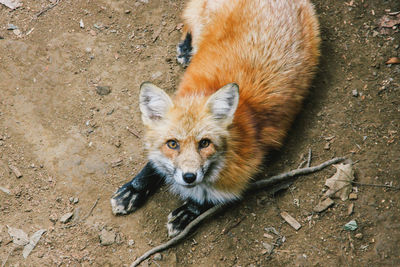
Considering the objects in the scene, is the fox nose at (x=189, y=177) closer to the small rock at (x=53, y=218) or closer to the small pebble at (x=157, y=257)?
the small pebble at (x=157, y=257)

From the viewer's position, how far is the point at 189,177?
3004 millimetres

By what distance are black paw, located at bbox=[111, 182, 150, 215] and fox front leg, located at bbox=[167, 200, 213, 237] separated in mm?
389

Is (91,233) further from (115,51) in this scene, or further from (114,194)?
(115,51)

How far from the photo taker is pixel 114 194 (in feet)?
12.8

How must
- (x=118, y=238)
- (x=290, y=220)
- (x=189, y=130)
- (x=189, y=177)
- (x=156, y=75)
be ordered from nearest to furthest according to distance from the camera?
(x=189, y=177)
(x=189, y=130)
(x=290, y=220)
(x=118, y=238)
(x=156, y=75)

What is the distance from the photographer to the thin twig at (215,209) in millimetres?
3532

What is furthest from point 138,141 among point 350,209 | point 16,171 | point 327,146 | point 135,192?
point 350,209

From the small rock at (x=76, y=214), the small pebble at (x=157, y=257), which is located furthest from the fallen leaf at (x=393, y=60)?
the small rock at (x=76, y=214)

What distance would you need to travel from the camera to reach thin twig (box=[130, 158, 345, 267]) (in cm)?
353

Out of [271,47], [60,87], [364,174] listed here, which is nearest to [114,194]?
[60,87]

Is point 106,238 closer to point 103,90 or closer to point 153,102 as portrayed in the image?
point 153,102

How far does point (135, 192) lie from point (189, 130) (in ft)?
3.81

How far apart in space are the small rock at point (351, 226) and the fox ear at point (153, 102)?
206 cm

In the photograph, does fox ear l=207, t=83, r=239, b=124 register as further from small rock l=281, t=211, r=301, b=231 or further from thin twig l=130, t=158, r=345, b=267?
small rock l=281, t=211, r=301, b=231
